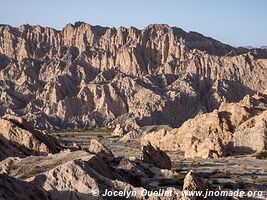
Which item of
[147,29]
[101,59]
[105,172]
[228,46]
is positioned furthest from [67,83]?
[105,172]

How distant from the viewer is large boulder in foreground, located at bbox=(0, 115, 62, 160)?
40.3 metres

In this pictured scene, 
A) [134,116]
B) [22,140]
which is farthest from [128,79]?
[22,140]

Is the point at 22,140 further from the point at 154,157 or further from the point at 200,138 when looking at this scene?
the point at 200,138

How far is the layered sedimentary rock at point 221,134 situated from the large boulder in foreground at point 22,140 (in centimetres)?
1521

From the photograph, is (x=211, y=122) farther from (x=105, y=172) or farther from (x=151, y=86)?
(x=151, y=86)

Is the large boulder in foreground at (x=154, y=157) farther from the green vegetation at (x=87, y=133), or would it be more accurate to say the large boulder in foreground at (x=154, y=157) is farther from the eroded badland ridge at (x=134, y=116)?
the green vegetation at (x=87, y=133)

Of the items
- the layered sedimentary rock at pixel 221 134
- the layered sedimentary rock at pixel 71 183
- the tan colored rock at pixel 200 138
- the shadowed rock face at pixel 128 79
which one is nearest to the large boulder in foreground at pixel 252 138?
the layered sedimentary rock at pixel 221 134

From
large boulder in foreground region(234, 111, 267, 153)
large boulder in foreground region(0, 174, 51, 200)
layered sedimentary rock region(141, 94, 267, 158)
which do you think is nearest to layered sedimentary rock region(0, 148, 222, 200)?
large boulder in foreground region(0, 174, 51, 200)

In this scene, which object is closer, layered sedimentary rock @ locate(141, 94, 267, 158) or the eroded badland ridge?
the eroded badland ridge

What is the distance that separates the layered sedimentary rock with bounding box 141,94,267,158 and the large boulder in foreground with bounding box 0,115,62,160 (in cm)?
1521

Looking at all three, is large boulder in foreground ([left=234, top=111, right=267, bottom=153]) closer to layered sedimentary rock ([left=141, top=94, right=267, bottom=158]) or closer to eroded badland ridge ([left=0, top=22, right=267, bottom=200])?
layered sedimentary rock ([left=141, top=94, right=267, bottom=158])

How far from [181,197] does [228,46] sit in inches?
6900

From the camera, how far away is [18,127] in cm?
4344

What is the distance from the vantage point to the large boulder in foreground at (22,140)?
40344mm
